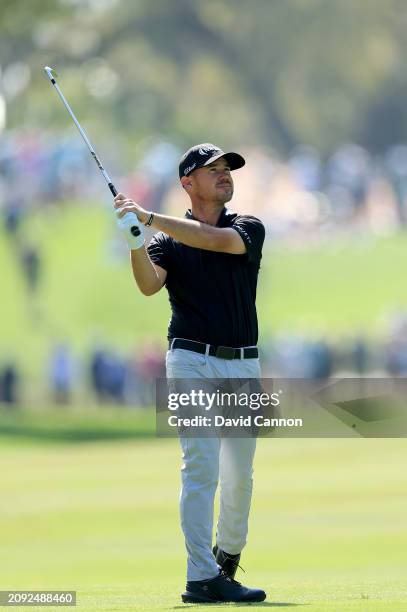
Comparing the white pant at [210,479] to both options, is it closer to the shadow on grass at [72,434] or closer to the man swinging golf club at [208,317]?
the man swinging golf club at [208,317]

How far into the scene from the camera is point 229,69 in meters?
70.8

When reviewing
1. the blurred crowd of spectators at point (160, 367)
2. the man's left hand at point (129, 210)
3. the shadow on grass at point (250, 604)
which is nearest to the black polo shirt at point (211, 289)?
the man's left hand at point (129, 210)

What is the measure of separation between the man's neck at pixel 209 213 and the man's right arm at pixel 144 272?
48cm

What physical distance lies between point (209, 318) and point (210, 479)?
78 centimetres

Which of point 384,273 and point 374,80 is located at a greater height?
point 374,80

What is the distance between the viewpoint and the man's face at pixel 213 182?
28.3ft

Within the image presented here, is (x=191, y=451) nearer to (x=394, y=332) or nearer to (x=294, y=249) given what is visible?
(x=394, y=332)

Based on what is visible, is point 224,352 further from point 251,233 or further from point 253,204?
point 253,204

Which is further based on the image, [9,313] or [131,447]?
[9,313]

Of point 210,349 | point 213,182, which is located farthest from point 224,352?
point 213,182

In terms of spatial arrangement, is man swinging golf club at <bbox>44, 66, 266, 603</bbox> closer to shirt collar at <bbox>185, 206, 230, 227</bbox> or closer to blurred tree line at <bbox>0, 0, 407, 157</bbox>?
shirt collar at <bbox>185, 206, 230, 227</bbox>

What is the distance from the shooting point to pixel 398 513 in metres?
16.3

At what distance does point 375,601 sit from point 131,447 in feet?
68.6

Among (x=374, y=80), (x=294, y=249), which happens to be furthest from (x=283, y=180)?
(x=374, y=80)
